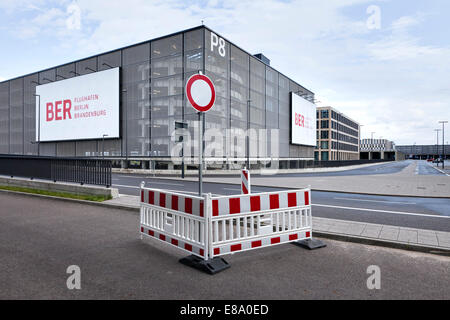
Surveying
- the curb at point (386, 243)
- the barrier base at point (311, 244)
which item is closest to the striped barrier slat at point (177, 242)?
the barrier base at point (311, 244)

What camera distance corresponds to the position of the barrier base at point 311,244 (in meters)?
4.86

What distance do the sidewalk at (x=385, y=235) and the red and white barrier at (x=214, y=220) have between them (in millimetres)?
944

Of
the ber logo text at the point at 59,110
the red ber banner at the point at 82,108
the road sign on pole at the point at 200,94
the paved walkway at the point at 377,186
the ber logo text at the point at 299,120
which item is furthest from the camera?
the ber logo text at the point at 299,120

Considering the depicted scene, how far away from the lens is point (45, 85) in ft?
146

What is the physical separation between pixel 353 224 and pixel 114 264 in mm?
5260

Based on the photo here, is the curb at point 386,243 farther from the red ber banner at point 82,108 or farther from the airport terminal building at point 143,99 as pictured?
the red ber banner at point 82,108

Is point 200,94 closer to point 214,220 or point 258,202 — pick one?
point 258,202

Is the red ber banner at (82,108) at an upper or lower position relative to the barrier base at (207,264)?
upper

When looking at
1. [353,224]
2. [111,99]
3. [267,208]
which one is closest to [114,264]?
[267,208]

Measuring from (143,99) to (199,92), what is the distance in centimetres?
3199

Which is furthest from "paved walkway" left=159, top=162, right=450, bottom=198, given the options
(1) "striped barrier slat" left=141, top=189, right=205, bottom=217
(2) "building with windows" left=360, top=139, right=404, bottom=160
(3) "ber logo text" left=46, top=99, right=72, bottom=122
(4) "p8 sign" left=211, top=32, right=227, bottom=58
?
(2) "building with windows" left=360, top=139, right=404, bottom=160

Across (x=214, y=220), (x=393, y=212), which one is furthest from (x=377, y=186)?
(x=214, y=220)

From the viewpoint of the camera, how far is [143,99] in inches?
1371

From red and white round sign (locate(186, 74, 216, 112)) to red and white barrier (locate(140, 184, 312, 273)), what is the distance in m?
1.87
